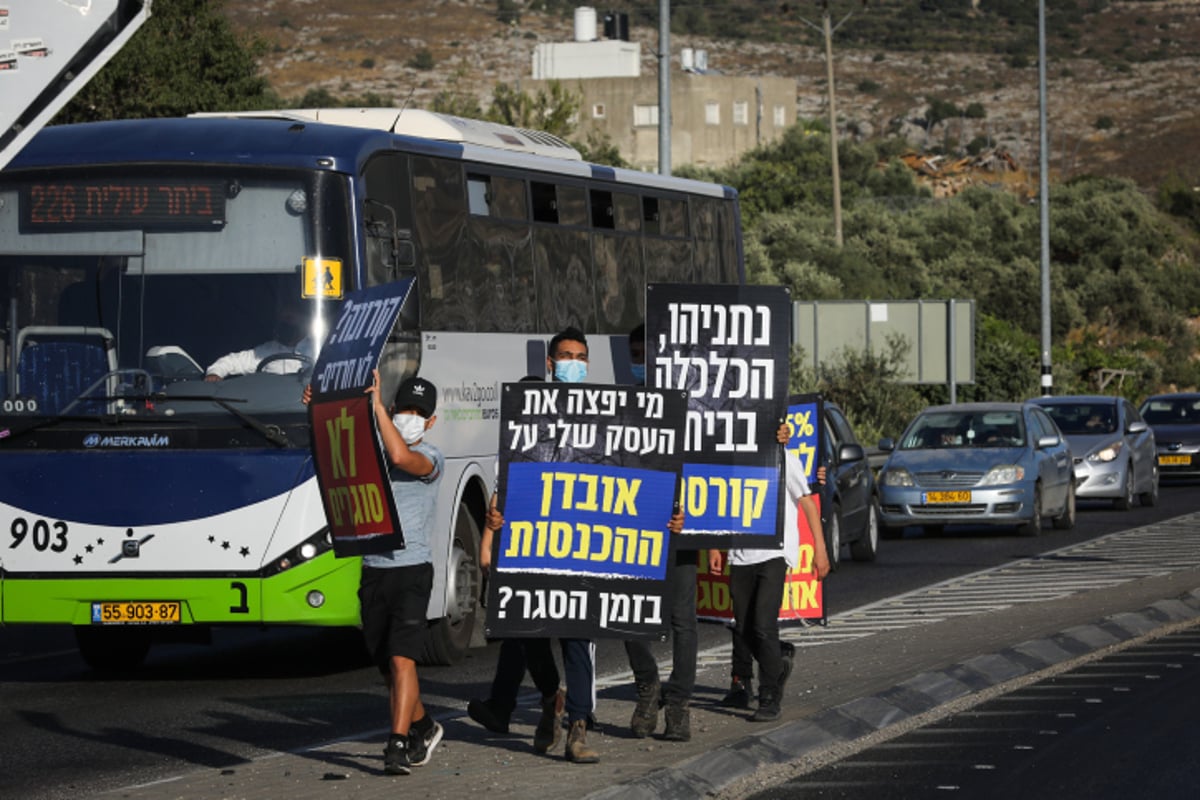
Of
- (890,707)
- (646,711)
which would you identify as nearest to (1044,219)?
(890,707)

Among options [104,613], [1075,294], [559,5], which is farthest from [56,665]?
[559,5]

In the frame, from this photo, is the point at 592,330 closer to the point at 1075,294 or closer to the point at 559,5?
the point at 1075,294

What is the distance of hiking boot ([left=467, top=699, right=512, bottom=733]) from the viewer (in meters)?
10.2

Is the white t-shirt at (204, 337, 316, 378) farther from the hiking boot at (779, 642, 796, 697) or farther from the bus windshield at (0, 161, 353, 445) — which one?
the hiking boot at (779, 642, 796, 697)

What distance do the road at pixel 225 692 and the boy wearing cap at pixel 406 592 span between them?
3.24 feet

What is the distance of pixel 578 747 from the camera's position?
30.9ft

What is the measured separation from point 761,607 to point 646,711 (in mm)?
955

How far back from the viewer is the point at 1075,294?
227 feet

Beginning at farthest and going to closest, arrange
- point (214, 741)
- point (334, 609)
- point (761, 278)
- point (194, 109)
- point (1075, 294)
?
1. point (1075, 294)
2. point (761, 278)
3. point (194, 109)
4. point (334, 609)
5. point (214, 741)

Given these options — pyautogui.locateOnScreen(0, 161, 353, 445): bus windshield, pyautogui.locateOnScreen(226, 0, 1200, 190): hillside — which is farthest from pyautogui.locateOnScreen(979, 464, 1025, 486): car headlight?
pyautogui.locateOnScreen(226, 0, 1200, 190): hillside

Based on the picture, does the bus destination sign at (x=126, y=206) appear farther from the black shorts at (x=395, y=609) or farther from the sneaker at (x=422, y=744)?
the sneaker at (x=422, y=744)

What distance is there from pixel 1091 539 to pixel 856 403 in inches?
663

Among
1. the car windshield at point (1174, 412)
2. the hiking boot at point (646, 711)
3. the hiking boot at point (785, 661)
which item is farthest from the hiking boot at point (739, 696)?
the car windshield at point (1174, 412)

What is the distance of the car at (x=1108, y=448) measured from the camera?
30156 millimetres
